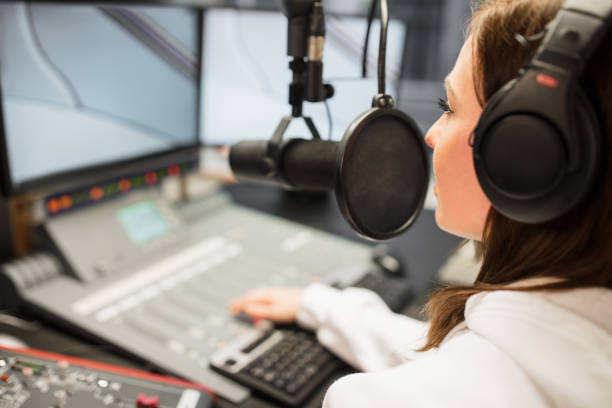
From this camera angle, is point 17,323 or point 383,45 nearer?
point 383,45

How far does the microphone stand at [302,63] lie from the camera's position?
23.3 inches

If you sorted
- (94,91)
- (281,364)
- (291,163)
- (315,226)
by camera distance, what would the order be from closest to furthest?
(291,163)
(281,364)
(94,91)
(315,226)

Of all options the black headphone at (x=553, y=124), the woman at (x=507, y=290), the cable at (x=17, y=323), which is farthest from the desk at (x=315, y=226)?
the black headphone at (x=553, y=124)

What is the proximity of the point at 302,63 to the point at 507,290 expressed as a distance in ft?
1.01

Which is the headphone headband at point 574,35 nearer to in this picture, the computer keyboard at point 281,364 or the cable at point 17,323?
the computer keyboard at point 281,364

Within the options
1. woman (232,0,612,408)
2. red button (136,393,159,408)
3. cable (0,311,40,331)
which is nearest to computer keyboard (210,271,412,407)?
red button (136,393,159,408)

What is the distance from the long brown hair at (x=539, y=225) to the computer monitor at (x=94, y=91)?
2.51 feet

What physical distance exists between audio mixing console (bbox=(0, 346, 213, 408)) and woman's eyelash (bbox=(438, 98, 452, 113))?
1.53ft

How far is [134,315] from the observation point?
0.97m

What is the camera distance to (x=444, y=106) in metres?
0.59

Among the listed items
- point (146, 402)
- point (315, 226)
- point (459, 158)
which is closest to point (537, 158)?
point (459, 158)

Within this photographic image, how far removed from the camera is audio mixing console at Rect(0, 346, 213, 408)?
0.68m

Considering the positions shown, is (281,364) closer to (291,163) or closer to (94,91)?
(291,163)

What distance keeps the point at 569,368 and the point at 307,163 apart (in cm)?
31
